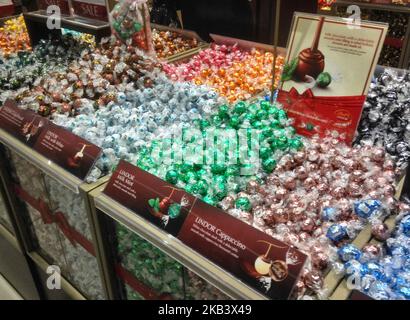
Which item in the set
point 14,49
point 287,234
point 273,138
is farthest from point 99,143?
point 14,49

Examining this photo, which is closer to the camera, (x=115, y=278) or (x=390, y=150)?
(x=390, y=150)

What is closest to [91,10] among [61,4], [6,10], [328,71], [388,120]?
[61,4]

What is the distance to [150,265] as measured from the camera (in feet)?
4.19

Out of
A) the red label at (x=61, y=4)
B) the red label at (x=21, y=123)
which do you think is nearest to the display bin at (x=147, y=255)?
the red label at (x=21, y=123)

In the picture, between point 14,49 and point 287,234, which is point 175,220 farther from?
point 14,49

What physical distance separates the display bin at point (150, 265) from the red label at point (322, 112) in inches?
29.5

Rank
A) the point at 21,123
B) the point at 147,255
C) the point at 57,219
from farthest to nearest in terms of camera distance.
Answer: the point at 57,219 < the point at 21,123 < the point at 147,255

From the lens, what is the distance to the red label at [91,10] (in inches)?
85.5

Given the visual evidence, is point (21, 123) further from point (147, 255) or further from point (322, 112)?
point (322, 112)

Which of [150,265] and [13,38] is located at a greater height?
[13,38]

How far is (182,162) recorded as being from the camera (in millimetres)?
1330

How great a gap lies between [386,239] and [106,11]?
185 cm

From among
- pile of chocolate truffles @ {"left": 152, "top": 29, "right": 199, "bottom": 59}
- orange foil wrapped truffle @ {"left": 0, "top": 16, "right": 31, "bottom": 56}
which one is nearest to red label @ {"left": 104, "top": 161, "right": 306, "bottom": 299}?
pile of chocolate truffles @ {"left": 152, "top": 29, "right": 199, "bottom": 59}

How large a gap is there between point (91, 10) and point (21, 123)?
3.33ft
